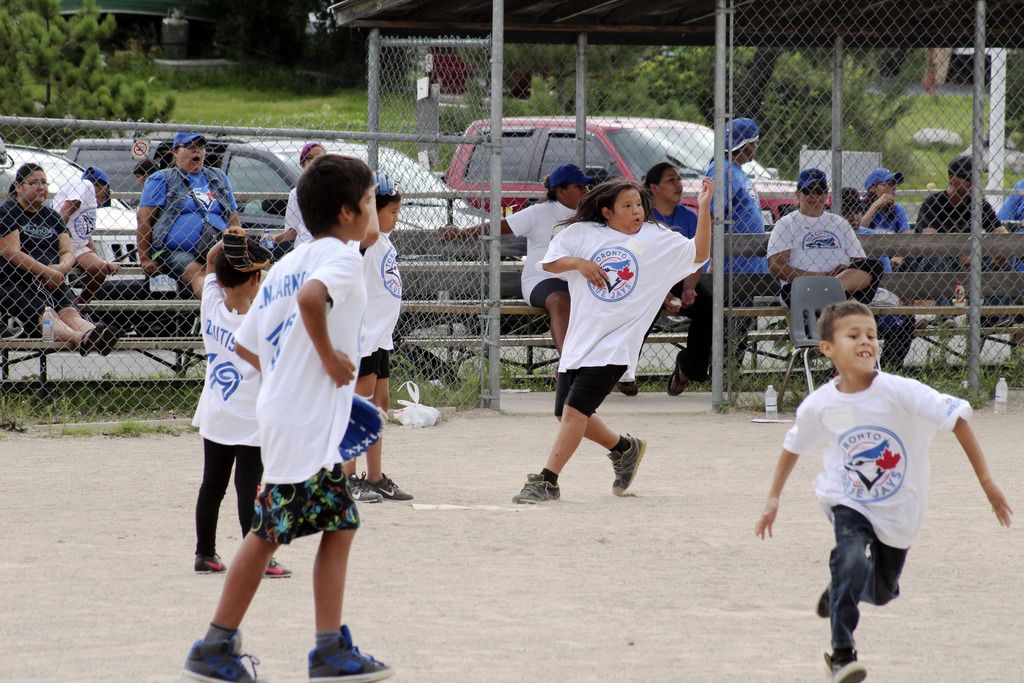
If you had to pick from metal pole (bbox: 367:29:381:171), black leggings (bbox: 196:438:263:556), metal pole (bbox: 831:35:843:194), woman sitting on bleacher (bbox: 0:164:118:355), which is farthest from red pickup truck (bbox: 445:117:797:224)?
black leggings (bbox: 196:438:263:556)

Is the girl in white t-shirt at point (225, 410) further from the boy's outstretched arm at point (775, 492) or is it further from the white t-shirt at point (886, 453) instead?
the white t-shirt at point (886, 453)

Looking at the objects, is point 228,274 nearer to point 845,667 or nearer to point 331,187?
point 331,187

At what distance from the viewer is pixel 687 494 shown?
7059mm

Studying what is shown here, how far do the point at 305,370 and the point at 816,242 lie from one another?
6.94 meters

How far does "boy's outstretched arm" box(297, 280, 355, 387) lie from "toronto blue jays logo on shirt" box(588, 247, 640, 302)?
9.96 ft

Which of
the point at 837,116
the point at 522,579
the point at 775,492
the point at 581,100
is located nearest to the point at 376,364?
the point at 522,579

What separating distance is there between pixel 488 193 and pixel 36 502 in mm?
4418

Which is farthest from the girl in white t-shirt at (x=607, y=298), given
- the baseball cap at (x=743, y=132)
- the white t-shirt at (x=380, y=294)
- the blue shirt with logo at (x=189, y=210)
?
the baseball cap at (x=743, y=132)

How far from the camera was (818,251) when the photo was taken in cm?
1030

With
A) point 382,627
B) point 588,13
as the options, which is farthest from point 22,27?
point 382,627

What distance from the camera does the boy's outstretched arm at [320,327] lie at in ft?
13.0

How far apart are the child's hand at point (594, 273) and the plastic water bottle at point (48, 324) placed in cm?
386

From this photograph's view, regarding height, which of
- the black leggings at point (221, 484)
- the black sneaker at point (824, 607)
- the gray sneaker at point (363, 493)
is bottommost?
the gray sneaker at point (363, 493)

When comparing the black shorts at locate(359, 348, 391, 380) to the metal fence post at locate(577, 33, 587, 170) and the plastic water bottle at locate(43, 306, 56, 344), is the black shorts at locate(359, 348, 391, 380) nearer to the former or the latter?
the plastic water bottle at locate(43, 306, 56, 344)
